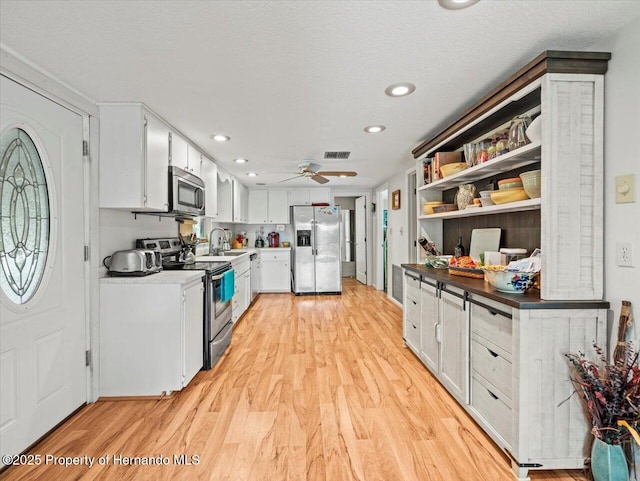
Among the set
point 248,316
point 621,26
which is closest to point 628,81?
point 621,26

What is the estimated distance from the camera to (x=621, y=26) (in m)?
1.58

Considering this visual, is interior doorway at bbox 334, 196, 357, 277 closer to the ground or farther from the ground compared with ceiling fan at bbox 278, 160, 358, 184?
closer to the ground

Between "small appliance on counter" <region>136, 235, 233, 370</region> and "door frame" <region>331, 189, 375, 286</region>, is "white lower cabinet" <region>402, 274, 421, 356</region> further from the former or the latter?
"door frame" <region>331, 189, 375, 286</region>

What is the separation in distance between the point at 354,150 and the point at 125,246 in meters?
2.65

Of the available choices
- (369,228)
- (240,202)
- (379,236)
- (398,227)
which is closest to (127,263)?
(240,202)

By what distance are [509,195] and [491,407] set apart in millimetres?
1305

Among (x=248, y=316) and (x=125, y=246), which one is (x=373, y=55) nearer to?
(x=125, y=246)

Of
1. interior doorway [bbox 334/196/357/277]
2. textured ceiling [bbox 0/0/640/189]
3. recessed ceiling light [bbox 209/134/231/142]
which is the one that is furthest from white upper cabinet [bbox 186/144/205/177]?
interior doorway [bbox 334/196/357/277]

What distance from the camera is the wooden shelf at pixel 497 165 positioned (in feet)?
6.11

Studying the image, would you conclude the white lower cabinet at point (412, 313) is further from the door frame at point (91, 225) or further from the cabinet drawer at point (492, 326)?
the door frame at point (91, 225)

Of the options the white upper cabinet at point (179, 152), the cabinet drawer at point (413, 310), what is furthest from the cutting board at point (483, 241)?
the white upper cabinet at point (179, 152)

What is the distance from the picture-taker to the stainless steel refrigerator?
6363mm

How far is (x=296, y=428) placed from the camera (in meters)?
2.03

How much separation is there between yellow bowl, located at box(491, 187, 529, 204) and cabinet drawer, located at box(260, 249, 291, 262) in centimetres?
475
